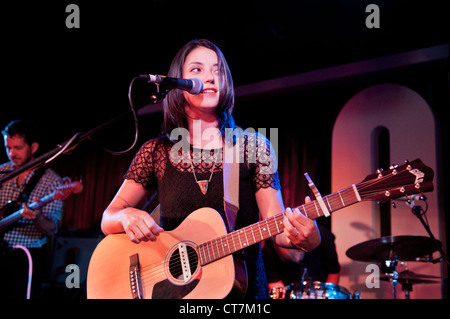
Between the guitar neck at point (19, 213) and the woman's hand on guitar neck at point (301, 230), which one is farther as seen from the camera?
the guitar neck at point (19, 213)

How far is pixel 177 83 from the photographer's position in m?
2.00

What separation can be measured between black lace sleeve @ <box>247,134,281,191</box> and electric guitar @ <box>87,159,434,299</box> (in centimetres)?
29

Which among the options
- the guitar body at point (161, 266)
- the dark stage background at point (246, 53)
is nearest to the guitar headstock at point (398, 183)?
the guitar body at point (161, 266)

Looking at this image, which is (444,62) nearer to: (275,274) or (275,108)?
(275,108)

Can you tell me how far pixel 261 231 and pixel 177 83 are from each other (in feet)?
2.93

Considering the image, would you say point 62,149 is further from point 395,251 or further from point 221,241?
point 395,251

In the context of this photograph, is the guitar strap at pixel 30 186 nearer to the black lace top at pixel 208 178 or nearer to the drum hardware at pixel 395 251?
the black lace top at pixel 208 178

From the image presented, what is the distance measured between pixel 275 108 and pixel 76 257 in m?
4.12

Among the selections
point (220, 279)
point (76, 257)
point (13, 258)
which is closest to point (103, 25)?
point (13, 258)

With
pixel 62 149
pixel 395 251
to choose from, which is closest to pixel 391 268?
pixel 395 251

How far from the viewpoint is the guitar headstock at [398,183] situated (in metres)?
1.74

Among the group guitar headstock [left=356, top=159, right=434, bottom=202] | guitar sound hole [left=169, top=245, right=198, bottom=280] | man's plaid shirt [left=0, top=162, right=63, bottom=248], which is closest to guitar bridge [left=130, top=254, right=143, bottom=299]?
guitar sound hole [left=169, top=245, right=198, bottom=280]

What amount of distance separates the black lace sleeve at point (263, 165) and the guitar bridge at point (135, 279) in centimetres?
78

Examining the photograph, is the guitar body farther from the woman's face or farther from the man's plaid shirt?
the man's plaid shirt
